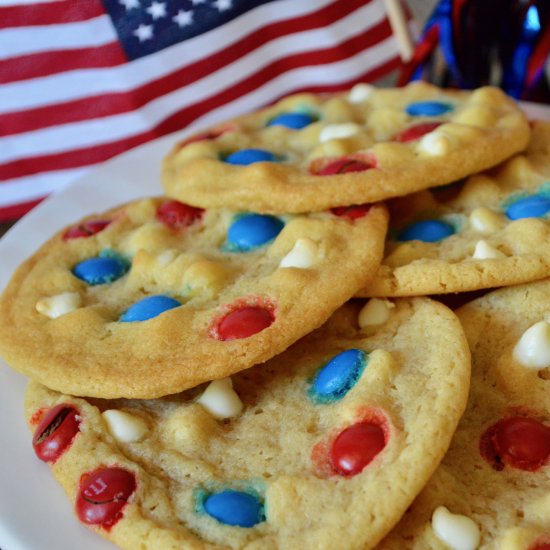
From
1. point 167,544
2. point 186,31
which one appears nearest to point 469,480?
point 167,544

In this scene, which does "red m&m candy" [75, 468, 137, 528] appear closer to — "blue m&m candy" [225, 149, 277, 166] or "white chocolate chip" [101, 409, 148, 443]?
"white chocolate chip" [101, 409, 148, 443]

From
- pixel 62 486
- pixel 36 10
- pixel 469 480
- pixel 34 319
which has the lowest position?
pixel 469 480

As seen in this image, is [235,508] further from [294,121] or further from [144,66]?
[144,66]

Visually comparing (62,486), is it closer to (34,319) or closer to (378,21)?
(34,319)

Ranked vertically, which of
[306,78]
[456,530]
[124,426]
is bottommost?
[306,78]

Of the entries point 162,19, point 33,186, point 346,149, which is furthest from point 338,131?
point 33,186

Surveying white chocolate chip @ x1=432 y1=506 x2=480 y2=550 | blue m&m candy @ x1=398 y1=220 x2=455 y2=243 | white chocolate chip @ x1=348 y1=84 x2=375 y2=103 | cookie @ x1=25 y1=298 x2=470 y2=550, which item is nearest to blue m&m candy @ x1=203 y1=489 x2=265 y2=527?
cookie @ x1=25 y1=298 x2=470 y2=550
